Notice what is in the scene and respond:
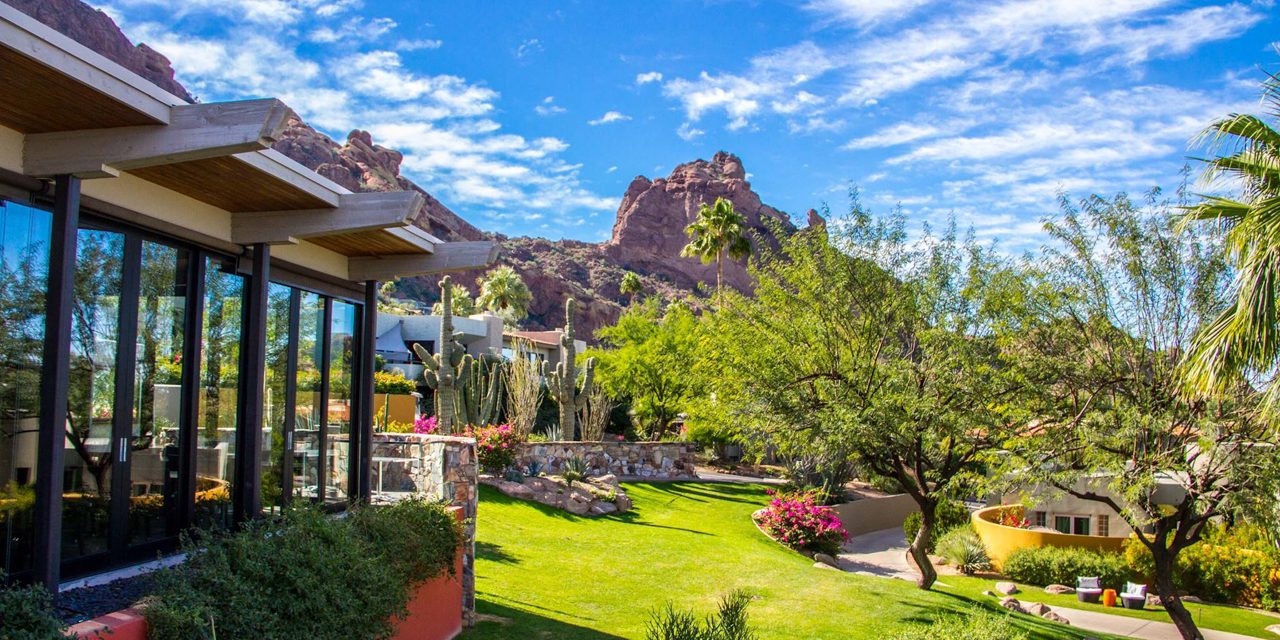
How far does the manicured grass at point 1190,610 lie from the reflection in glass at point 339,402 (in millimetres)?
11671

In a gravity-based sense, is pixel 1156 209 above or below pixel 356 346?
above

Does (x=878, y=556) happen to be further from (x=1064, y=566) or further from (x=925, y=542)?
(x=925, y=542)

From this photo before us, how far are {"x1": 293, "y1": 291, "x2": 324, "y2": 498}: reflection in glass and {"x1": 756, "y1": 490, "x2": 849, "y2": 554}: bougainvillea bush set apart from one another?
510 inches

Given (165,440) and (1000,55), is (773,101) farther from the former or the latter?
(165,440)

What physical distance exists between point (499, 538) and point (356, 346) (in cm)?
561

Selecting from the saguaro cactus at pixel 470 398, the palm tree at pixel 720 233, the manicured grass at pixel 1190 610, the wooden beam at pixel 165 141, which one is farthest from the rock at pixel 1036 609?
the palm tree at pixel 720 233

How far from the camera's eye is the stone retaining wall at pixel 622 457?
22.7 meters

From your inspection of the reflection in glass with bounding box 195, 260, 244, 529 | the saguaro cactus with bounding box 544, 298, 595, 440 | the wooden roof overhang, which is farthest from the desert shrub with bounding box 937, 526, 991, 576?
the wooden roof overhang

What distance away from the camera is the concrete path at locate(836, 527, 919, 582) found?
731 inches

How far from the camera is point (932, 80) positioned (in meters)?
22.7

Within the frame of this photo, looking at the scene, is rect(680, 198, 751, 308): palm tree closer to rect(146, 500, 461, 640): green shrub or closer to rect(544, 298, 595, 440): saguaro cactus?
rect(544, 298, 595, 440): saguaro cactus

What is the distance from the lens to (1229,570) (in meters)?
17.2

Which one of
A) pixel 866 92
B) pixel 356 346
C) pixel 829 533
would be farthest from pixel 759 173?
pixel 356 346

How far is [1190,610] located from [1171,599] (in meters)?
4.85
